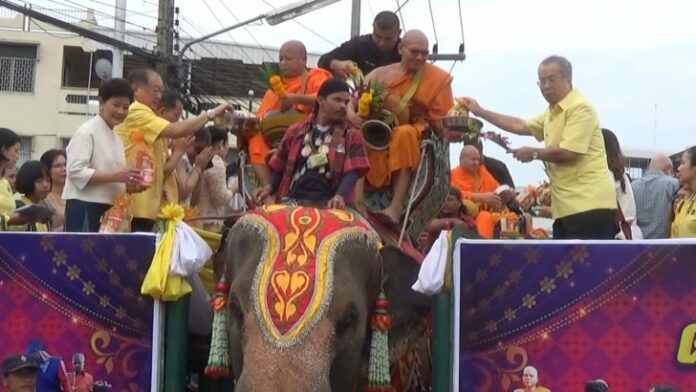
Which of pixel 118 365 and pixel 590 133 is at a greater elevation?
pixel 590 133

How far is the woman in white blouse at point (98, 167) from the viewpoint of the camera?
7938 mm

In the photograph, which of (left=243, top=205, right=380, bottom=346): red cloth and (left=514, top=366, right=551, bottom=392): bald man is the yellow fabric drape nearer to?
(left=243, top=205, right=380, bottom=346): red cloth

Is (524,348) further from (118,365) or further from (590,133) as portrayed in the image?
(118,365)

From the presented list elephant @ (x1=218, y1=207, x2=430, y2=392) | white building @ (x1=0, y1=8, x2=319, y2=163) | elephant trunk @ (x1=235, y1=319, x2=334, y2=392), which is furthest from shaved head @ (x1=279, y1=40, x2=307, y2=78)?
white building @ (x1=0, y1=8, x2=319, y2=163)

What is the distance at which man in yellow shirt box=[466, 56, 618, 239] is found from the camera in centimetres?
770

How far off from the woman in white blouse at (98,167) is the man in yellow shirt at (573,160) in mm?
2833

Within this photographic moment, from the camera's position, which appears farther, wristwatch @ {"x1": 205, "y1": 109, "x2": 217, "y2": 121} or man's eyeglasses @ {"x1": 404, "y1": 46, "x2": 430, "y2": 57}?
man's eyeglasses @ {"x1": 404, "y1": 46, "x2": 430, "y2": 57}

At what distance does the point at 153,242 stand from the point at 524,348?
2337 millimetres

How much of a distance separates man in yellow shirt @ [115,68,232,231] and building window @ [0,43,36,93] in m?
30.8

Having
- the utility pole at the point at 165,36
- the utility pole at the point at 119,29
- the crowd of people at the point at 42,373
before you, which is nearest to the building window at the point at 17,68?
the utility pole at the point at 119,29

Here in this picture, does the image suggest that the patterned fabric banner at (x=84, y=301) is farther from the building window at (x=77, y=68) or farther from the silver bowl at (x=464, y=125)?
the building window at (x=77, y=68)

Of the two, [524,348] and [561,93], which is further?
[561,93]

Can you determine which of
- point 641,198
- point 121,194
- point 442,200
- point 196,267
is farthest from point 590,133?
point 121,194

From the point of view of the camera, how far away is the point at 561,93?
7906mm
